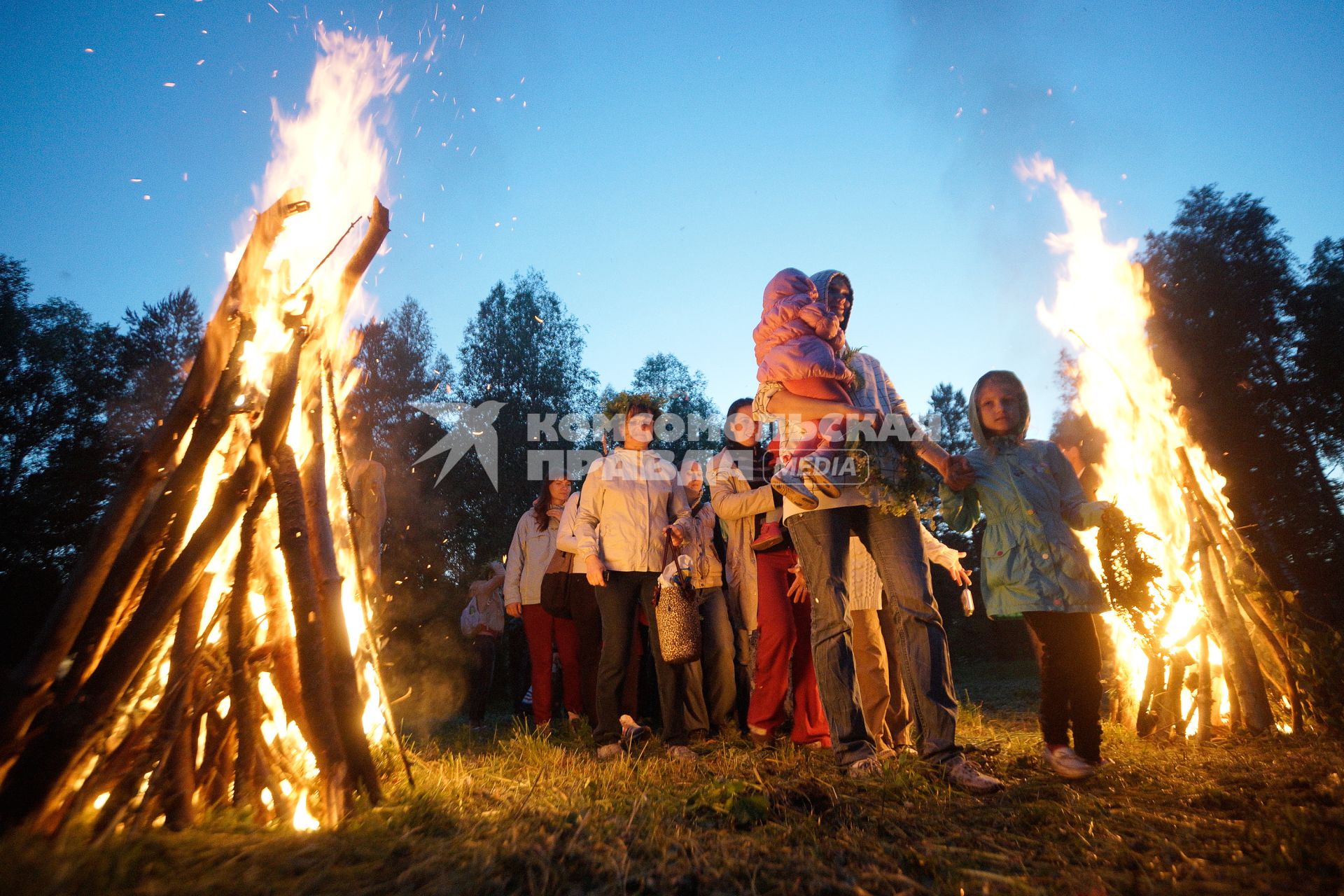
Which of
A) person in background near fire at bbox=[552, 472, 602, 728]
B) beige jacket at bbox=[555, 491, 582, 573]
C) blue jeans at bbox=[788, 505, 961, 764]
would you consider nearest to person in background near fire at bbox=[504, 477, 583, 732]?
person in background near fire at bbox=[552, 472, 602, 728]

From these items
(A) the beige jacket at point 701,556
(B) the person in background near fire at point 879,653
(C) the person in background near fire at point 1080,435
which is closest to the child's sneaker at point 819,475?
(B) the person in background near fire at point 879,653

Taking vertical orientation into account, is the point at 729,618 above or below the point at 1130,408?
below

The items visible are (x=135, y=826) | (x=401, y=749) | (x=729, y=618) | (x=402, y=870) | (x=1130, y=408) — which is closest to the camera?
(x=402, y=870)

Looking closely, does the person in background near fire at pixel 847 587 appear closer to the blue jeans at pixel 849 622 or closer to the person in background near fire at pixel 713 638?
the blue jeans at pixel 849 622

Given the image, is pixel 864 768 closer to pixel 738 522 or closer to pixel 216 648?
pixel 738 522

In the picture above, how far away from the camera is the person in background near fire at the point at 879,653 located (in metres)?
3.94

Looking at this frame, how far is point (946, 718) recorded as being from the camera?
10.3 feet

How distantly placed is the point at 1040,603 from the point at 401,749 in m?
2.83

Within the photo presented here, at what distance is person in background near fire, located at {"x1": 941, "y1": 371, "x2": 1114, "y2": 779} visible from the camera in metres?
3.42

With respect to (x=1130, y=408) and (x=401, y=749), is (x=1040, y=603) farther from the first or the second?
(x=401, y=749)

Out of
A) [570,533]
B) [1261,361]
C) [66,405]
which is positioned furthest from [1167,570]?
[66,405]

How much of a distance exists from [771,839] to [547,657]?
13.6 feet

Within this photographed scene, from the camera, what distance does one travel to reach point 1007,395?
395cm

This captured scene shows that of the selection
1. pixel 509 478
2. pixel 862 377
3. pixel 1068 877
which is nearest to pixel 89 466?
pixel 509 478
